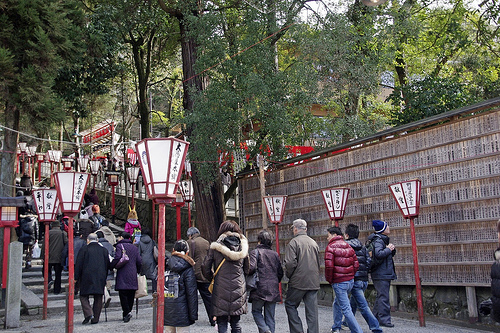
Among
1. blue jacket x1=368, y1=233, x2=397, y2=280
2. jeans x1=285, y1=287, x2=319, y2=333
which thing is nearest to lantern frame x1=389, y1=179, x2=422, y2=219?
blue jacket x1=368, y1=233, x2=397, y2=280

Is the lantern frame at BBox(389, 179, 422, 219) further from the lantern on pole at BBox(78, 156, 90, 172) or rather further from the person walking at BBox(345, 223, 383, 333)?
the lantern on pole at BBox(78, 156, 90, 172)

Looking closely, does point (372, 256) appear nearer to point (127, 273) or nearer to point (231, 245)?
point (231, 245)

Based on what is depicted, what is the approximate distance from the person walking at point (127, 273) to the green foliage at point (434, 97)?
26.1 feet

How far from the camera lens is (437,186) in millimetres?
8875

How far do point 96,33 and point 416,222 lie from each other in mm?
12631

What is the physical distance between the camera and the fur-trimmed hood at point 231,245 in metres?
6.38

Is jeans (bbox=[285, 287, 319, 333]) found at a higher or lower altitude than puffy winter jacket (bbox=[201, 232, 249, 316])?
lower

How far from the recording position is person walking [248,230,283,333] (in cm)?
704

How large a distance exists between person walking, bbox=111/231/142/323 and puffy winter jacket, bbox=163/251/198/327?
3172mm

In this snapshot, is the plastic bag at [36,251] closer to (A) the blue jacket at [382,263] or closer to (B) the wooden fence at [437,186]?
(B) the wooden fence at [437,186]

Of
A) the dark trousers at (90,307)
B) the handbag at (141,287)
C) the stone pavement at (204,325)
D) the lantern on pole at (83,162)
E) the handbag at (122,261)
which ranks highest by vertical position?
the lantern on pole at (83,162)

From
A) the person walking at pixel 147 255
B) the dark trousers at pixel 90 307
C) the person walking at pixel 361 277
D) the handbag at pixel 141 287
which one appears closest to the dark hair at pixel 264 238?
the person walking at pixel 361 277

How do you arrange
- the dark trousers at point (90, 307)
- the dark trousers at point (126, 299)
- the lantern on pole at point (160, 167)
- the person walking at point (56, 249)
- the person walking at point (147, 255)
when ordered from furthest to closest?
the person walking at point (56, 249) < the person walking at point (147, 255) < the dark trousers at point (126, 299) < the dark trousers at point (90, 307) < the lantern on pole at point (160, 167)

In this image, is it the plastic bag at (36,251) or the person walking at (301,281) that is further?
the plastic bag at (36,251)
